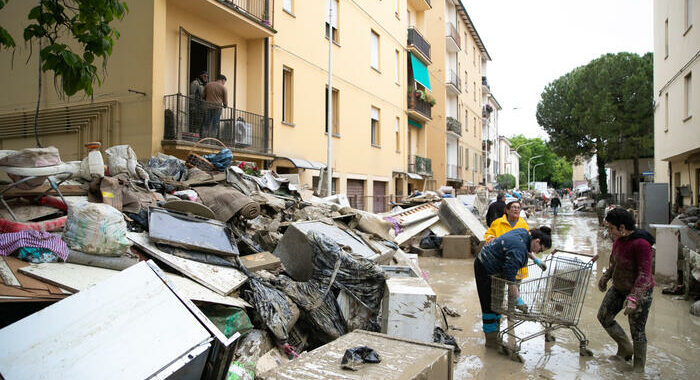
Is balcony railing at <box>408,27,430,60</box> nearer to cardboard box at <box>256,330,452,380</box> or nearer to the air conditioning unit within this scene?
the air conditioning unit

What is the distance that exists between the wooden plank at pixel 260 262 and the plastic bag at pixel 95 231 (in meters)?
1.31

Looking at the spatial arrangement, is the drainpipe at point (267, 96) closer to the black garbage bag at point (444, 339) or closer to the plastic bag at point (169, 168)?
the plastic bag at point (169, 168)

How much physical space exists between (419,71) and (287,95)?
39.0 feet

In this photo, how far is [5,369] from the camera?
230 cm

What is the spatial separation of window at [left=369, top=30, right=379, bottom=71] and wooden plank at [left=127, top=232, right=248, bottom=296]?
53.8 feet

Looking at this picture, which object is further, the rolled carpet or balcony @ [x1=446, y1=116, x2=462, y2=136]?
balcony @ [x1=446, y1=116, x2=462, y2=136]

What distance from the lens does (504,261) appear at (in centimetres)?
495

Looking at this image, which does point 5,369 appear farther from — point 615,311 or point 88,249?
point 615,311

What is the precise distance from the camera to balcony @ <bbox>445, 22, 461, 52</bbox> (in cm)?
2942

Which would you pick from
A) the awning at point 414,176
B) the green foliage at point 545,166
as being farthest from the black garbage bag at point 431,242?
the green foliage at point 545,166

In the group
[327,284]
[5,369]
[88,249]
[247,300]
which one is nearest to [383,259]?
[327,284]

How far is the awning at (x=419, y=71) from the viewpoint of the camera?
23516 mm

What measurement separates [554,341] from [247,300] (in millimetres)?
3674

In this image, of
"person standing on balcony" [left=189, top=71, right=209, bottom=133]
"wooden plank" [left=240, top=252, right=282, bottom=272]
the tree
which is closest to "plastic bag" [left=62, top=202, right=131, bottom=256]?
"wooden plank" [left=240, top=252, right=282, bottom=272]
